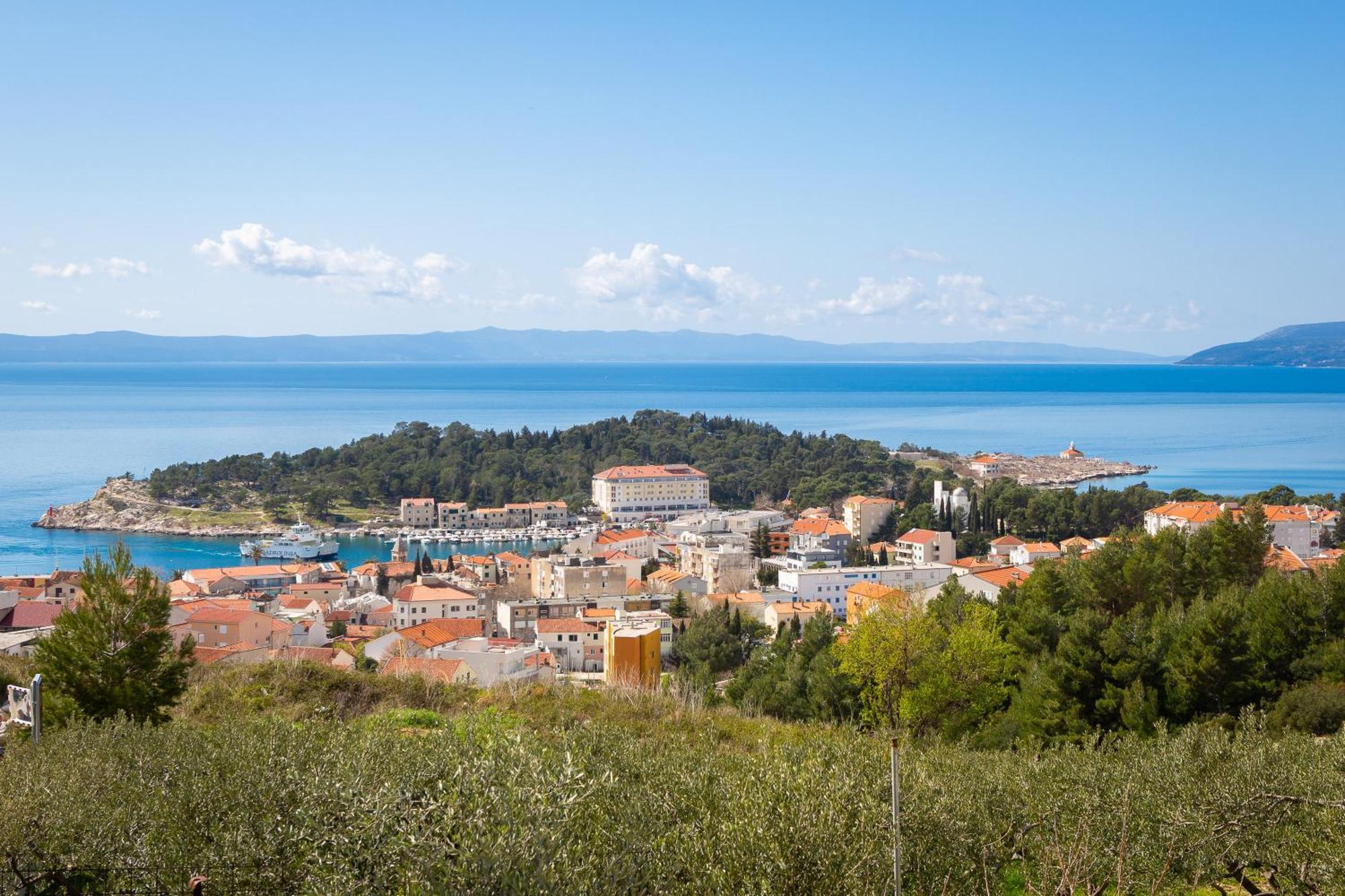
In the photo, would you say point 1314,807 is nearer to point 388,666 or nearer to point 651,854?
point 651,854

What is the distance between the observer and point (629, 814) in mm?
4297

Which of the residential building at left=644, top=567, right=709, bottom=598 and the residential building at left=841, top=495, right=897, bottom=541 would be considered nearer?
the residential building at left=644, top=567, right=709, bottom=598

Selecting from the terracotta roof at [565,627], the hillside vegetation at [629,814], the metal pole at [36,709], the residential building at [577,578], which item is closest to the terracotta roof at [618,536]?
the residential building at [577,578]

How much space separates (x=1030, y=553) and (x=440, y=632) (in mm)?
19170

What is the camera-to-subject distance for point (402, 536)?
44188mm

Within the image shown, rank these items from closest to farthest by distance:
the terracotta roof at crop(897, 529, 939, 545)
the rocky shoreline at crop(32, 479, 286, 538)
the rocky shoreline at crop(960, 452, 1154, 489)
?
the terracotta roof at crop(897, 529, 939, 545) → the rocky shoreline at crop(32, 479, 286, 538) → the rocky shoreline at crop(960, 452, 1154, 489)

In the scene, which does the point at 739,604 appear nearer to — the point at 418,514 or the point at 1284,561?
the point at 1284,561

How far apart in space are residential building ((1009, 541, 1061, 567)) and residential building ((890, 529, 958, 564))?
7.45 ft

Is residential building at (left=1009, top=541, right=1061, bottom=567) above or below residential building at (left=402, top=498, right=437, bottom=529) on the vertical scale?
above

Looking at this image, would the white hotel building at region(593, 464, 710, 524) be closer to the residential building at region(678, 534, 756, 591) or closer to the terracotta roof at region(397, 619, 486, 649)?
the residential building at region(678, 534, 756, 591)

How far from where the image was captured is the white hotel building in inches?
1993

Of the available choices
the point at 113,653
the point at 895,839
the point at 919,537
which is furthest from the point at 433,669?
the point at 919,537

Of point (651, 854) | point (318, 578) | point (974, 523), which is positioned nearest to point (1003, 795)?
point (651, 854)

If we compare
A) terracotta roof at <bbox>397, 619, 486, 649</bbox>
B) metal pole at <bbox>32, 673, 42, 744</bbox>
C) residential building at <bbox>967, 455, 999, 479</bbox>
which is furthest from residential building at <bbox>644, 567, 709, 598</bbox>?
residential building at <bbox>967, 455, 999, 479</bbox>
